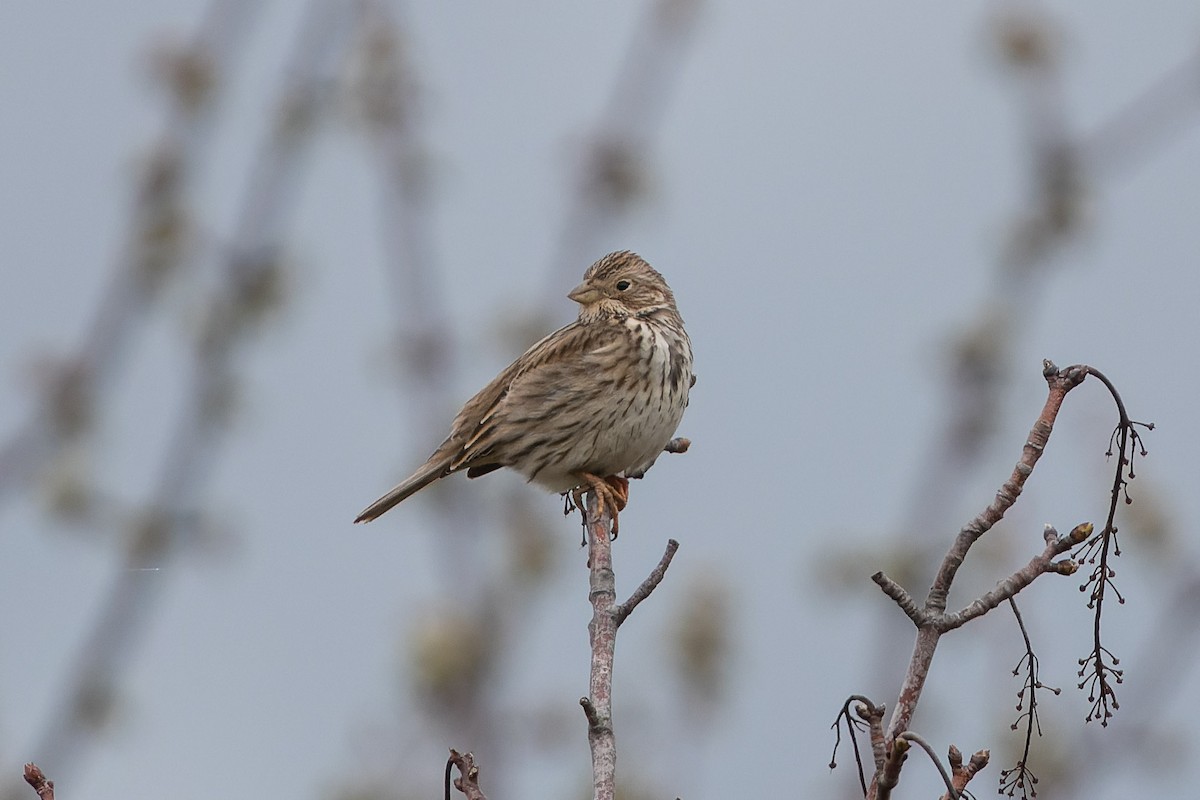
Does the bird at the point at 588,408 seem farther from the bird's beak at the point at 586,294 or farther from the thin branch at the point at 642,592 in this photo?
the thin branch at the point at 642,592

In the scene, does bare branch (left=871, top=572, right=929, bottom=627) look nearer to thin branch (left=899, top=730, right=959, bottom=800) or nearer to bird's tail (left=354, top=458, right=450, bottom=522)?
thin branch (left=899, top=730, right=959, bottom=800)

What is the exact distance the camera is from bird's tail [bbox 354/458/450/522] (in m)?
7.89

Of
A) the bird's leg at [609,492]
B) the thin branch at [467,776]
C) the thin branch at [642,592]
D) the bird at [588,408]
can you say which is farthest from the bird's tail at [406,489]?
the thin branch at [467,776]

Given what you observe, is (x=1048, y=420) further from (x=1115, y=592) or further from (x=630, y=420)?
(x=630, y=420)

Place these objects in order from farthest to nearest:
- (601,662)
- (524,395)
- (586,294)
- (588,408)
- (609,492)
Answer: (586,294) < (524,395) < (588,408) < (609,492) < (601,662)

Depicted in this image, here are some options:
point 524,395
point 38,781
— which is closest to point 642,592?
point 38,781

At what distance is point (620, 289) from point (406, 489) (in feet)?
4.76

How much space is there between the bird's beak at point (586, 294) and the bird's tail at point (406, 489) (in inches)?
43.9

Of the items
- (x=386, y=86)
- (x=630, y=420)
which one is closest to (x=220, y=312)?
(x=386, y=86)

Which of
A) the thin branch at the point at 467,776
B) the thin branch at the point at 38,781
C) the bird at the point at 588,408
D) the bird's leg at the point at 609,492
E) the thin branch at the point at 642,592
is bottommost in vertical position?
the thin branch at the point at 38,781

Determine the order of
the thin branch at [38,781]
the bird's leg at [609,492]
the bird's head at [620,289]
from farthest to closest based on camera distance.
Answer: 1. the bird's head at [620,289]
2. the bird's leg at [609,492]
3. the thin branch at [38,781]

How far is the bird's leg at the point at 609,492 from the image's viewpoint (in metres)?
7.27

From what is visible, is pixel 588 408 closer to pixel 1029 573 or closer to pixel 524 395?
pixel 524 395

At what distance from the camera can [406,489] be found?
8.06 m
